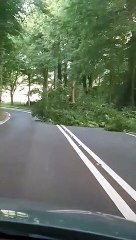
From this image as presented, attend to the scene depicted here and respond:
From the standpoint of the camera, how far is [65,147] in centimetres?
1836

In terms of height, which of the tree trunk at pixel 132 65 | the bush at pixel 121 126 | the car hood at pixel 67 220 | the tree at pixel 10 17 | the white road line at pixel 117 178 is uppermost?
the tree at pixel 10 17

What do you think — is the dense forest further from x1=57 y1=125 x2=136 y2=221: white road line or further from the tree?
x1=57 y1=125 x2=136 y2=221: white road line

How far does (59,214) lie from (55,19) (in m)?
48.6

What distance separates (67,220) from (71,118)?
109 feet

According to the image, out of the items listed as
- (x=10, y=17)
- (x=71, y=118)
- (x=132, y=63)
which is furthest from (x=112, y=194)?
(x=132, y=63)

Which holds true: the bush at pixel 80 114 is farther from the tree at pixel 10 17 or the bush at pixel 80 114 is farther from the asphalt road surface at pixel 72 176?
the asphalt road surface at pixel 72 176

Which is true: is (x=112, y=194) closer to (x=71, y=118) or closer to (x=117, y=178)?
(x=117, y=178)

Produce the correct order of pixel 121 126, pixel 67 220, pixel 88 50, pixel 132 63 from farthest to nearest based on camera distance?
pixel 132 63 → pixel 88 50 → pixel 121 126 → pixel 67 220

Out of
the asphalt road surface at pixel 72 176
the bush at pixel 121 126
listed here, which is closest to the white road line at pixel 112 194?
the asphalt road surface at pixel 72 176

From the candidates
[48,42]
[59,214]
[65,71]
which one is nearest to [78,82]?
[65,71]

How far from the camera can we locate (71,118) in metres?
36.9

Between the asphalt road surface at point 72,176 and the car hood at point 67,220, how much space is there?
0.64 meters

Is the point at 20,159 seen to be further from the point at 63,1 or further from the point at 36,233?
the point at 63,1

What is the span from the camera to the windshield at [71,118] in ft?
28.5
